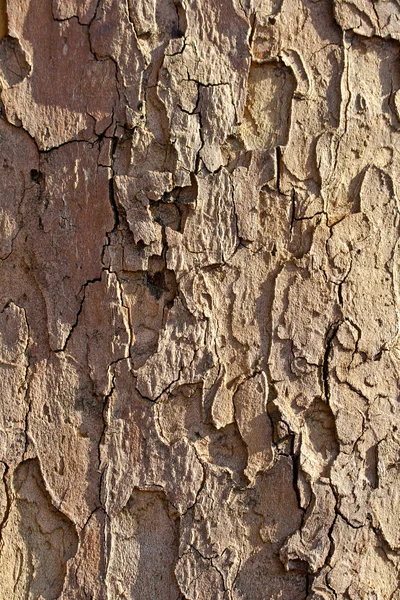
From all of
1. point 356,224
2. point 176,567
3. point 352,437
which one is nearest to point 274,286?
point 356,224

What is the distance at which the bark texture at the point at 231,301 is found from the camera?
970mm

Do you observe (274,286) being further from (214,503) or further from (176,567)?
(176,567)

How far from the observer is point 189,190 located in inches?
38.7

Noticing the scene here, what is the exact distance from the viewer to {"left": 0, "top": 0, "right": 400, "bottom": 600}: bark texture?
970 mm

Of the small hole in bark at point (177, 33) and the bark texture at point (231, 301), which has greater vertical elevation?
the small hole in bark at point (177, 33)

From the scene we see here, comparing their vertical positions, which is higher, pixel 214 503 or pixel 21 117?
pixel 21 117

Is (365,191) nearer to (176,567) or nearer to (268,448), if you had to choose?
(268,448)

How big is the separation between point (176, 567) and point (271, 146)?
74 cm

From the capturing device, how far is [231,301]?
3.22 feet

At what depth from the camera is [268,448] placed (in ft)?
3.17

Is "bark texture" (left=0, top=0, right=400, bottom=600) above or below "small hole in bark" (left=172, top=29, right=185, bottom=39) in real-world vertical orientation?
below

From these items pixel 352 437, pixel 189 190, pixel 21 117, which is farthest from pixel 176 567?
pixel 21 117

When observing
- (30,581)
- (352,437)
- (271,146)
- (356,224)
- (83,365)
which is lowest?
(30,581)

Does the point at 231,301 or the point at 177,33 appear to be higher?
the point at 177,33
